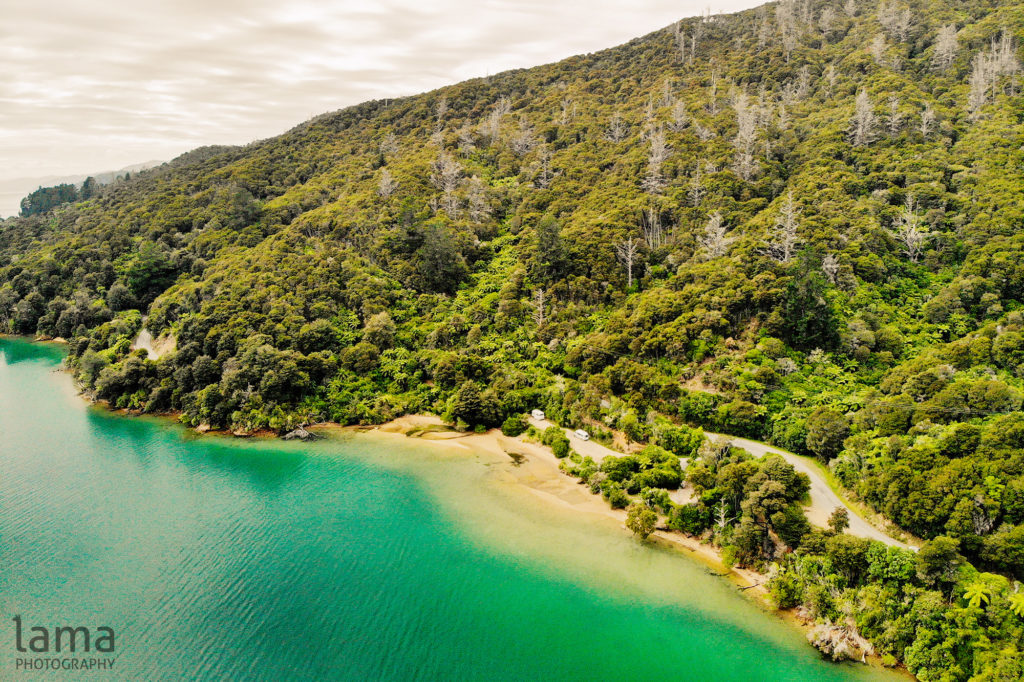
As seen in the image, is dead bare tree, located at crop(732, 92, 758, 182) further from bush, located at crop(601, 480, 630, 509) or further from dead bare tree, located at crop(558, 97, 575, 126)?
bush, located at crop(601, 480, 630, 509)

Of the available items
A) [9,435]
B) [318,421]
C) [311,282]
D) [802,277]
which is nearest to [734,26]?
[802,277]

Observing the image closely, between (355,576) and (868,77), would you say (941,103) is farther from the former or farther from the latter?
(355,576)

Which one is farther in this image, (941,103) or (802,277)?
(941,103)

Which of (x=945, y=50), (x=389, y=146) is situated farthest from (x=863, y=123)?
(x=389, y=146)

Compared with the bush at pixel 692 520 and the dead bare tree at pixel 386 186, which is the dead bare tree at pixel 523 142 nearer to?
the dead bare tree at pixel 386 186

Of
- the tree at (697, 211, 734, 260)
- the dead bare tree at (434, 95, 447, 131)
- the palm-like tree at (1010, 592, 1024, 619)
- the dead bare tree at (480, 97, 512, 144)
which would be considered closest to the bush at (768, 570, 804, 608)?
the palm-like tree at (1010, 592, 1024, 619)

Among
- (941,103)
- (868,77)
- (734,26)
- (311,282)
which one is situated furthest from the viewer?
(734,26)
